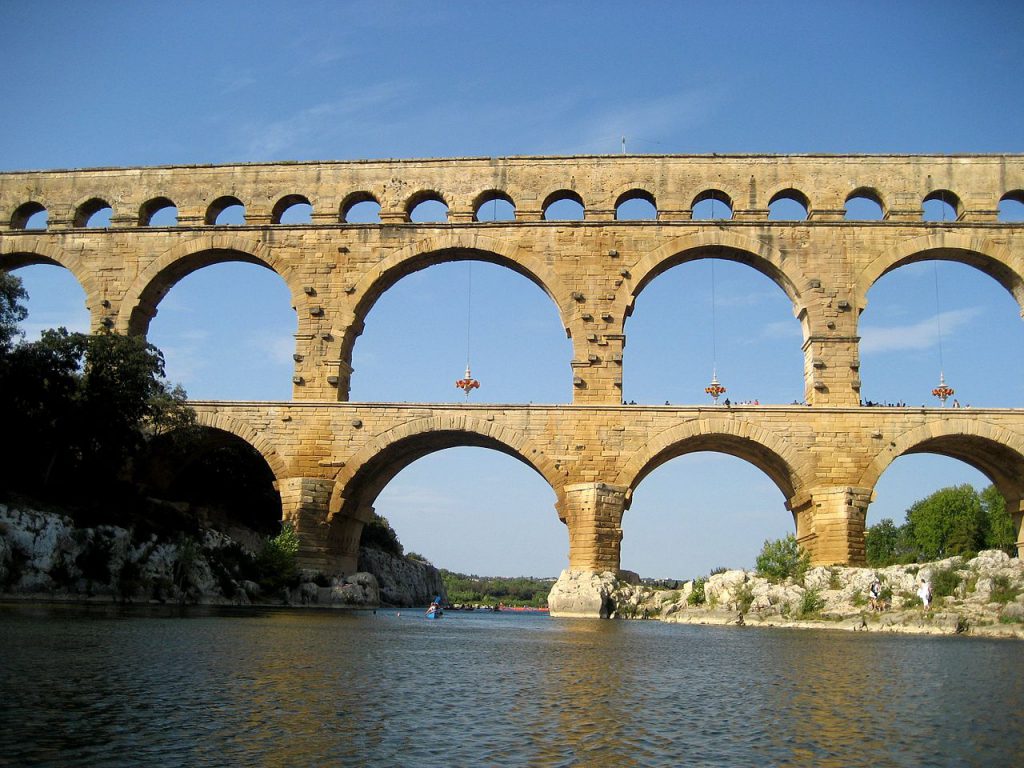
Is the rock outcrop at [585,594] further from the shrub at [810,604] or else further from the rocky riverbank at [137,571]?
the rocky riverbank at [137,571]

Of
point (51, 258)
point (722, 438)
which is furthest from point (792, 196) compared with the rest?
point (51, 258)

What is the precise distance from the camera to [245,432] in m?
26.9

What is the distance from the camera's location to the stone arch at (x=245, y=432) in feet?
87.7

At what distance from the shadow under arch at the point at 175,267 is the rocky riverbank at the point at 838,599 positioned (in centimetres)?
1278

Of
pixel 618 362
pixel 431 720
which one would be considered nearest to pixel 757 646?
pixel 431 720

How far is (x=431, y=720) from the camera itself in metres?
6.45

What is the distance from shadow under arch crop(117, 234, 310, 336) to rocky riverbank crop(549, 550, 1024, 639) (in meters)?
12.8

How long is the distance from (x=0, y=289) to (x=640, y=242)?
16953mm

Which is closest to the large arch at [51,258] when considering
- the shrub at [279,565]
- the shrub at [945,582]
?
the shrub at [279,565]

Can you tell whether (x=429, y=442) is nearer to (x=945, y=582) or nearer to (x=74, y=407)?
(x=74, y=407)

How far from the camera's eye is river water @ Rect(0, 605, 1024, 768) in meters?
5.42

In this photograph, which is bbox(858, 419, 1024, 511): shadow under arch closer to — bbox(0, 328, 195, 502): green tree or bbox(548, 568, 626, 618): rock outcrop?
bbox(548, 568, 626, 618): rock outcrop

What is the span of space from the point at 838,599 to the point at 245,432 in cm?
1617

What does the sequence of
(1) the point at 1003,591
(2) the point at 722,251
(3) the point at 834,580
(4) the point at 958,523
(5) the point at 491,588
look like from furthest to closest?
1. (5) the point at 491,588
2. (4) the point at 958,523
3. (2) the point at 722,251
4. (3) the point at 834,580
5. (1) the point at 1003,591
